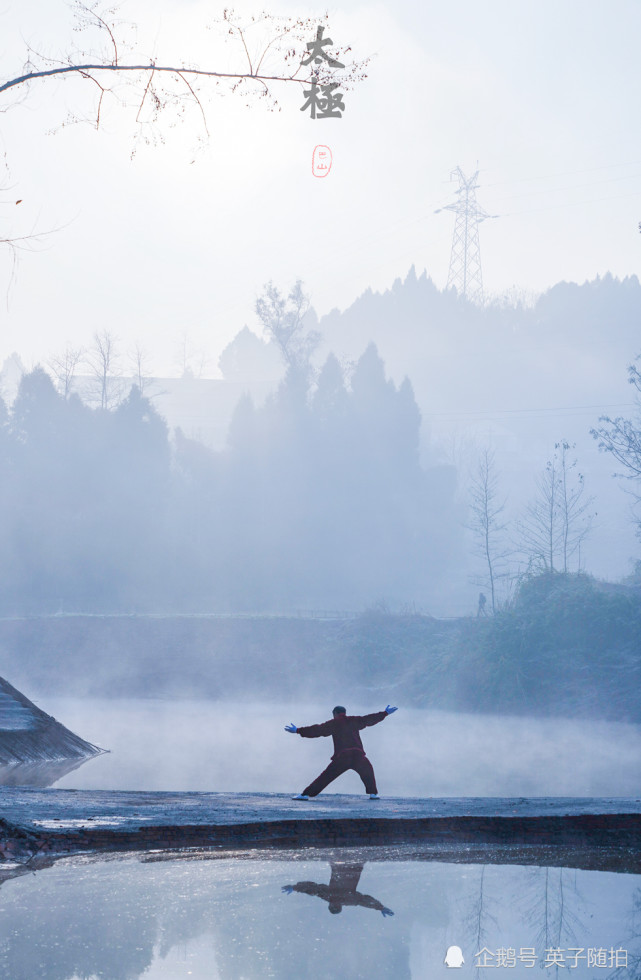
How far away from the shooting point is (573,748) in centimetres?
2841

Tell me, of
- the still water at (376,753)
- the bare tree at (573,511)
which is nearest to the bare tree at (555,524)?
the bare tree at (573,511)

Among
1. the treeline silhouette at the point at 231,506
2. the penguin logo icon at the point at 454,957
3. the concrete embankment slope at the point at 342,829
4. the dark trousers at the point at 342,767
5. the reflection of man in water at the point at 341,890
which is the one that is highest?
the treeline silhouette at the point at 231,506

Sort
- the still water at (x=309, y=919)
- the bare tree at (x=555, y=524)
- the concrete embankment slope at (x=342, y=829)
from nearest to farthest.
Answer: the still water at (x=309, y=919) < the concrete embankment slope at (x=342, y=829) < the bare tree at (x=555, y=524)

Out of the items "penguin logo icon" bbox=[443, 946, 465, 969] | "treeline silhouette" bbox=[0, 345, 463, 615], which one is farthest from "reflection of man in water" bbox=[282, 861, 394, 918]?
"treeline silhouette" bbox=[0, 345, 463, 615]

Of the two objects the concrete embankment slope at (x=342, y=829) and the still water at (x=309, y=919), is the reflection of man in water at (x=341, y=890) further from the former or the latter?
the concrete embankment slope at (x=342, y=829)

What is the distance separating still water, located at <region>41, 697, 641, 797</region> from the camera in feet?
70.0

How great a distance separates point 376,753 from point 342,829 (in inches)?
687

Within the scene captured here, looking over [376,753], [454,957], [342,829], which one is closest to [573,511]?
[376,753]

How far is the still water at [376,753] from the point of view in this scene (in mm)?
21328

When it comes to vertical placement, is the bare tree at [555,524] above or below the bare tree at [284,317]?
below

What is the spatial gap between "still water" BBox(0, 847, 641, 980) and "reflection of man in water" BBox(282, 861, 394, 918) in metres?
0.02

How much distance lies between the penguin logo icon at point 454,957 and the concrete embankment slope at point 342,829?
2612 mm

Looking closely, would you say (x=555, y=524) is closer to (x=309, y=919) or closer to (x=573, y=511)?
(x=573, y=511)

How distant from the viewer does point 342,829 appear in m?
10.7
